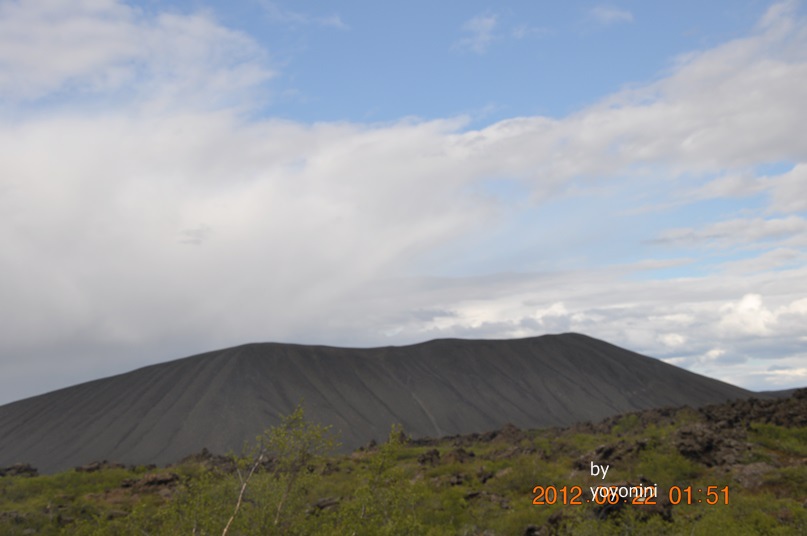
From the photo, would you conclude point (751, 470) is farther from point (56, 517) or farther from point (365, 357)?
point (365, 357)

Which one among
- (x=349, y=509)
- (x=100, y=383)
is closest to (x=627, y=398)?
(x=100, y=383)

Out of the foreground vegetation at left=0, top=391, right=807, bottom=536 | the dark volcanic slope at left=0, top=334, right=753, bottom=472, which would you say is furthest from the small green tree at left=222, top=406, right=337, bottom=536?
the dark volcanic slope at left=0, top=334, right=753, bottom=472

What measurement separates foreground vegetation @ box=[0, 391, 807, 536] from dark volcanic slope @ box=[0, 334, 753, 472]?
27145 mm

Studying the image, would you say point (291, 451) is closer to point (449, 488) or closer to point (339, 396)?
point (449, 488)

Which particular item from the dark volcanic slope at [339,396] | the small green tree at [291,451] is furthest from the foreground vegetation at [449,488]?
the dark volcanic slope at [339,396]

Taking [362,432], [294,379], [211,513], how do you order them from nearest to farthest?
[211,513]
[362,432]
[294,379]

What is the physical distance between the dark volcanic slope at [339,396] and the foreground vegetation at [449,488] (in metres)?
27.1

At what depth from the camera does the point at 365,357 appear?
103m

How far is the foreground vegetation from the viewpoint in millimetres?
15133

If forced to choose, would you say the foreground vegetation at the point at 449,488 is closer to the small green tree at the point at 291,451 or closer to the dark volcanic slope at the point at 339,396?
the small green tree at the point at 291,451

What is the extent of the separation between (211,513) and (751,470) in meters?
23.3

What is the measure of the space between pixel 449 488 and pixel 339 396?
58.0 meters

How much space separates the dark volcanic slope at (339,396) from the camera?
73.3 metres

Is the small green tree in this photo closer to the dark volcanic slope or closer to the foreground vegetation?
the foreground vegetation
